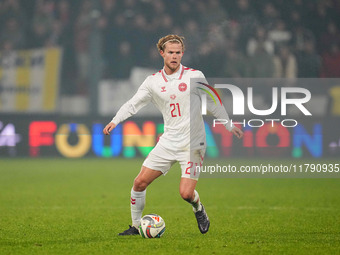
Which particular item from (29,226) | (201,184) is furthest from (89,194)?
(29,226)

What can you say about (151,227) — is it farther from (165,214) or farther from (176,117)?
(165,214)

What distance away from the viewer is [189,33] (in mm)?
18172

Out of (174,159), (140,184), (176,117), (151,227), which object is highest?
(176,117)

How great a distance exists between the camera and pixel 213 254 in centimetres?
596

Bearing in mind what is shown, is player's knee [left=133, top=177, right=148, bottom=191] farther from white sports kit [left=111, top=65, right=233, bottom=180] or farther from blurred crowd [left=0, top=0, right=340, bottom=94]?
blurred crowd [left=0, top=0, right=340, bottom=94]

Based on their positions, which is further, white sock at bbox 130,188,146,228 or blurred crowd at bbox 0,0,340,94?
blurred crowd at bbox 0,0,340,94

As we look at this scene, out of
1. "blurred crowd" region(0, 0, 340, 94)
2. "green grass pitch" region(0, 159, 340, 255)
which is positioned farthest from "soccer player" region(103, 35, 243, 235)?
"blurred crowd" region(0, 0, 340, 94)

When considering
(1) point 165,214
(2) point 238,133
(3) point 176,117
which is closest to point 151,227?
(3) point 176,117

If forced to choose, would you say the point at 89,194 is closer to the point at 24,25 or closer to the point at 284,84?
the point at 284,84

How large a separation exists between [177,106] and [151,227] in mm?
1123

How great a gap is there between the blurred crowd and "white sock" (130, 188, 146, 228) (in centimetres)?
1041

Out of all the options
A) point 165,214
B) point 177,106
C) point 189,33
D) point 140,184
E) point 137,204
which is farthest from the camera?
point 189,33

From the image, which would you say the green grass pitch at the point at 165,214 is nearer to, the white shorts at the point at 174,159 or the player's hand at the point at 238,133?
the white shorts at the point at 174,159

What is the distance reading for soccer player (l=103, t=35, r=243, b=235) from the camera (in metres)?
6.84
